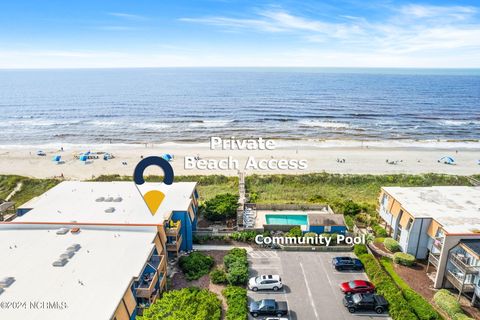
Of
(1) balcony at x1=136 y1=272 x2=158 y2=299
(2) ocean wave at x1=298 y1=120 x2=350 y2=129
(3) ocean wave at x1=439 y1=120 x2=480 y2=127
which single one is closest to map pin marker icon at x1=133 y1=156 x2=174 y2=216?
(1) balcony at x1=136 y1=272 x2=158 y2=299

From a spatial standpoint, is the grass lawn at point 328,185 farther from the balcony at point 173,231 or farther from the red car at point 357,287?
the red car at point 357,287

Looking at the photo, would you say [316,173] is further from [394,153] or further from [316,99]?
[316,99]

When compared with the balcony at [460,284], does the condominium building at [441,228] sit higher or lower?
higher

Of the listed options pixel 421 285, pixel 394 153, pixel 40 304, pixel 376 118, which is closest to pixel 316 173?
pixel 394 153

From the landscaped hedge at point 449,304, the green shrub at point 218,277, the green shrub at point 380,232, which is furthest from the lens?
the green shrub at point 380,232

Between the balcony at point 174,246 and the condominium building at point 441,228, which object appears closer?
the condominium building at point 441,228

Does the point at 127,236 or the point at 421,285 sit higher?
the point at 127,236

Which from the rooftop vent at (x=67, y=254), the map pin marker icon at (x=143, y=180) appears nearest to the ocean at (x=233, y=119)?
the map pin marker icon at (x=143, y=180)
